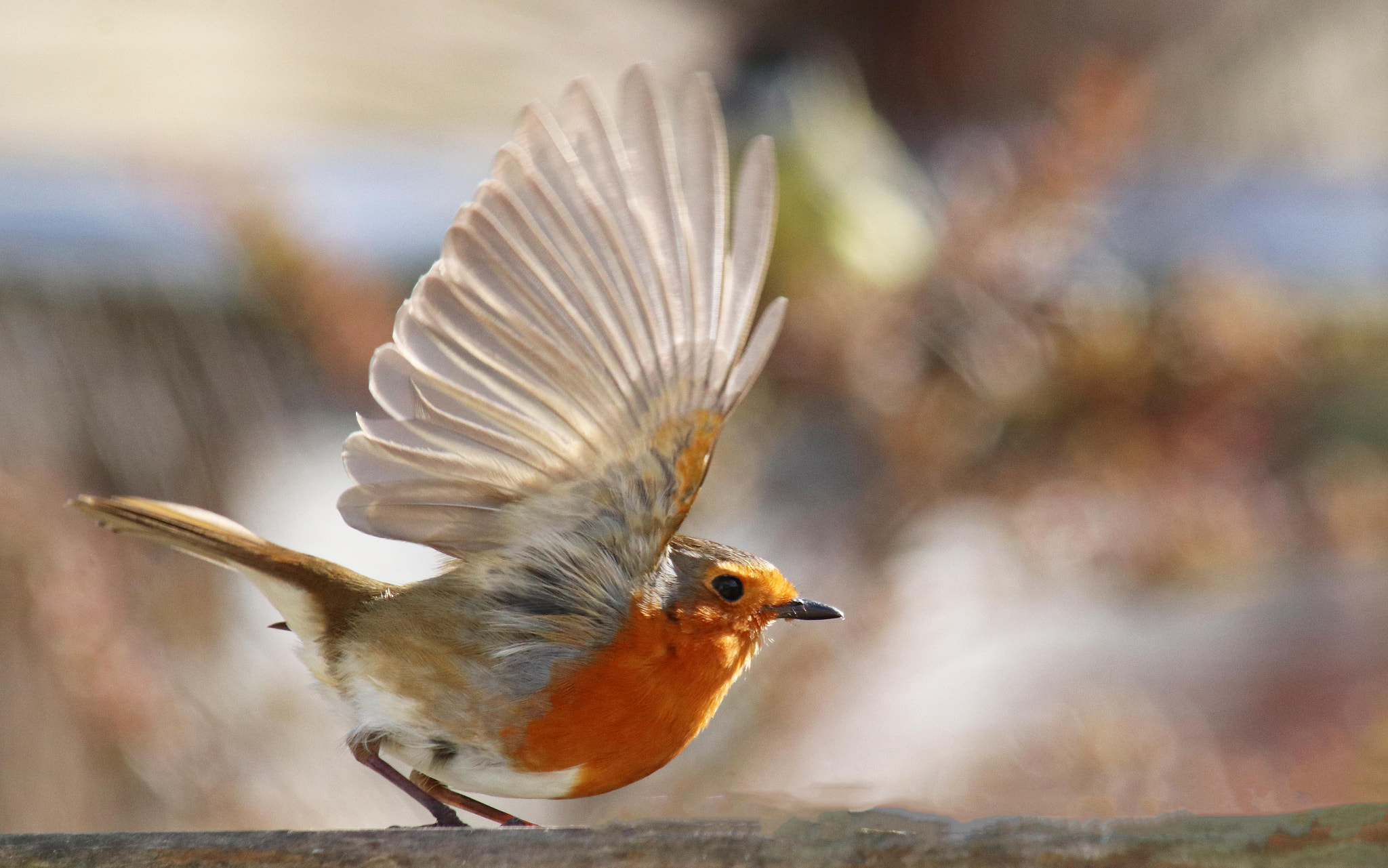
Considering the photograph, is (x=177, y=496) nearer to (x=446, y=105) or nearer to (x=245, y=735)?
(x=245, y=735)

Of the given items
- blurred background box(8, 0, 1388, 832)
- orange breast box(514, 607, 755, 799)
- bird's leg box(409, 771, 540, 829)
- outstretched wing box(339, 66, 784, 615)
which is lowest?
bird's leg box(409, 771, 540, 829)

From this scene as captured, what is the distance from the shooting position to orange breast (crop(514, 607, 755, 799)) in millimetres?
1120

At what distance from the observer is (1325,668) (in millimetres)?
3613

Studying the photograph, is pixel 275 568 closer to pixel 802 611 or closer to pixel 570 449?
pixel 570 449

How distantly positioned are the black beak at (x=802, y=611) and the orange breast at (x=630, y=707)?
8 centimetres

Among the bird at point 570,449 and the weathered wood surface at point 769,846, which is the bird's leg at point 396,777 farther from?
the weathered wood surface at point 769,846

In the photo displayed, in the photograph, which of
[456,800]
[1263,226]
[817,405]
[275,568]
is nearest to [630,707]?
[456,800]

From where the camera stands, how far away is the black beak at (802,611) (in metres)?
1.21

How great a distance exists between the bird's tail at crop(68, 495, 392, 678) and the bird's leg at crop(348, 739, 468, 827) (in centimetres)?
10

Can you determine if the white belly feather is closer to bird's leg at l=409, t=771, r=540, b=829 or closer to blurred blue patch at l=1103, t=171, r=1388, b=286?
bird's leg at l=409, t=771, r=540, b=829

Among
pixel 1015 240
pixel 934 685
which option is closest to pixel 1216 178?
pixel 1015 240

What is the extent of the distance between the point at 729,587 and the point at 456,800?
14.5 inches

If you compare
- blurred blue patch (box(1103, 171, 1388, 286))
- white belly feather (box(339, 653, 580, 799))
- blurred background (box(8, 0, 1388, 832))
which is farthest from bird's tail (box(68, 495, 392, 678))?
blurred blue patch (box(1103, 171, 1388, 286))

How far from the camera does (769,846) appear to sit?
3.06 ft
